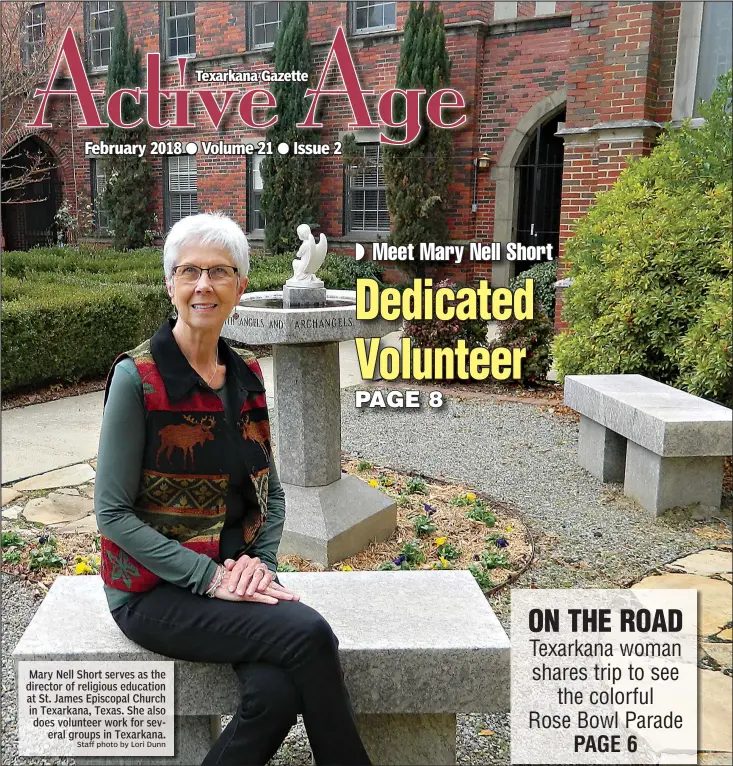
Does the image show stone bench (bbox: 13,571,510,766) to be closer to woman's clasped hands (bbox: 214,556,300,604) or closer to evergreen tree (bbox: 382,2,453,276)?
woman's clasped hands (bbox: 214,556,300,604)

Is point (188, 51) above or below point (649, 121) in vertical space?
above

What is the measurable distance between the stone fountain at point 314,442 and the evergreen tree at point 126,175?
13451 millimetres

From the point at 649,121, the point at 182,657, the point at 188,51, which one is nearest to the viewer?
the point at 182,657

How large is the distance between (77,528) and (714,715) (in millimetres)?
3139

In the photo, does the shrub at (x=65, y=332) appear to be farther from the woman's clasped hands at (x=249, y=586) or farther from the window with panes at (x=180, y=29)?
the window with panes at (x=180, y=29)

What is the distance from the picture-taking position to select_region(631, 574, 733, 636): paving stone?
3.05 metres

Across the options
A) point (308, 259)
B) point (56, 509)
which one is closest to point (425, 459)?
point (308, 259)

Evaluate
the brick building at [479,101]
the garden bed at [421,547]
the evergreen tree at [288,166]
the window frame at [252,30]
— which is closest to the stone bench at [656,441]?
the garden bed at [421,547]

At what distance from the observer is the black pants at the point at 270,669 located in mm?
1812

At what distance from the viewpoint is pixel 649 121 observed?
794 centimetres

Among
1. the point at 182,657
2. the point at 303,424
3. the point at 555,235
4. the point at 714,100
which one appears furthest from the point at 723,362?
the point at 555,235

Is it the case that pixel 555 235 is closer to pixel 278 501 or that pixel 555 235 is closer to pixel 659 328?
pixel 659 328

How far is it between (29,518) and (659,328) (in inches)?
166

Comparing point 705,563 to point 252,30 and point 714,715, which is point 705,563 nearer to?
point 714,715
